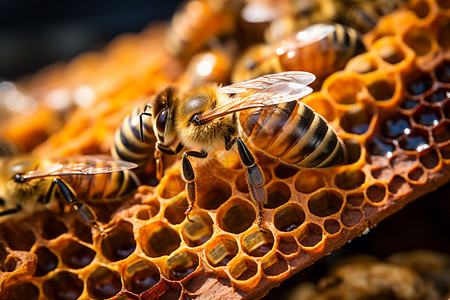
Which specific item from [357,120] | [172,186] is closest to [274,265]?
[172,186]

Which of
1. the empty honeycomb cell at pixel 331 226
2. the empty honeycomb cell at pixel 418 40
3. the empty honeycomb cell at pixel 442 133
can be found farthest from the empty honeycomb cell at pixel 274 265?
the empty honeycomb cell at pixel 418 40

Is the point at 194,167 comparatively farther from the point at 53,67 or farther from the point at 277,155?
the point at 53,67

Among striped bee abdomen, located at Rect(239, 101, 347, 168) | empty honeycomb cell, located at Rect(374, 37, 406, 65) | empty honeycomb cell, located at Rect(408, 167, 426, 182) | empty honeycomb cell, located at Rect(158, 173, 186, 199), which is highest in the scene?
striped bee abdomen, located at Rect(239, 101, 347, 168)

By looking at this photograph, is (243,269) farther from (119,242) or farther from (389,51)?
(389,51)

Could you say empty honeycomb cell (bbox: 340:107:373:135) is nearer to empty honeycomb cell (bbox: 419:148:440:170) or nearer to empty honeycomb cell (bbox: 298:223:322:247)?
empty honeycomb cell (bbox: 419:148:440:170)

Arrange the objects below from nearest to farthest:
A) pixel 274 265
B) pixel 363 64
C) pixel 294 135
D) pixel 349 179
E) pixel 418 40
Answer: pixel 294 135
pixel 274 265
pixel 349 179
pixel 363 64
pixel 418 40

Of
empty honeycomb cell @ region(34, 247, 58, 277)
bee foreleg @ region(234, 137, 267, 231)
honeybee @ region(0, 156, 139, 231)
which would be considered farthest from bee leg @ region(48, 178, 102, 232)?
bee foreleg @ region(234, 137, 267, 231)

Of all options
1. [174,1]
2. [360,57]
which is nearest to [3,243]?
[360,57]
